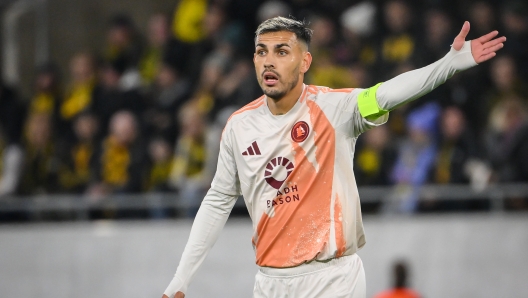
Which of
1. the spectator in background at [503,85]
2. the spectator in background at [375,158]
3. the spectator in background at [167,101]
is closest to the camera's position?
the spectator in background at [503,85]

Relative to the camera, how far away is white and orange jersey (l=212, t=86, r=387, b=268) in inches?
197

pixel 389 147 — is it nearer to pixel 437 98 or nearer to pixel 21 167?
pixel 437 98

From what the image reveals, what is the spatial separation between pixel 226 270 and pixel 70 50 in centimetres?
458

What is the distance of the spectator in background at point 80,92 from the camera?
39.1ft

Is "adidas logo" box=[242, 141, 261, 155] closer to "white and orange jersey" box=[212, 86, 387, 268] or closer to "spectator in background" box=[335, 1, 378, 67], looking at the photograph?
"white and orange jersey" box=[212, 86, 387, 268]

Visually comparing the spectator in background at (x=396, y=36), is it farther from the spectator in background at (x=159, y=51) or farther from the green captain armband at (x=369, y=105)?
the green captain armband at (x=369, y=105)

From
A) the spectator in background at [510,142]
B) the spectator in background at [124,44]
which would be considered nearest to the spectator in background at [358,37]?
the spectator in background at [510,142]

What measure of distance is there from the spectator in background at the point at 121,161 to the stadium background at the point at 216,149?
2 centimetres

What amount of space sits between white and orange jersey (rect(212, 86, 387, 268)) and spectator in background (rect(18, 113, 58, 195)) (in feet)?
21.8

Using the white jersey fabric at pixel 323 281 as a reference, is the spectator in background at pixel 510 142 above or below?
above

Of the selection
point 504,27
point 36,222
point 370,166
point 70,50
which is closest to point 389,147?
point 370,166

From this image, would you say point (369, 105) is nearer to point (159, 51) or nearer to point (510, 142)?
point (510, 142)

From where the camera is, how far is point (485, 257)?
9.87m

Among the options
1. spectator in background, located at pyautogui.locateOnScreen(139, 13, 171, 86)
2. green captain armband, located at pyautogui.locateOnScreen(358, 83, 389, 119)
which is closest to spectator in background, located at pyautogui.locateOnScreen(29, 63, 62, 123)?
spectator in background, located at pyautogui.locateOnScreen(139, 13, 171, 86)
